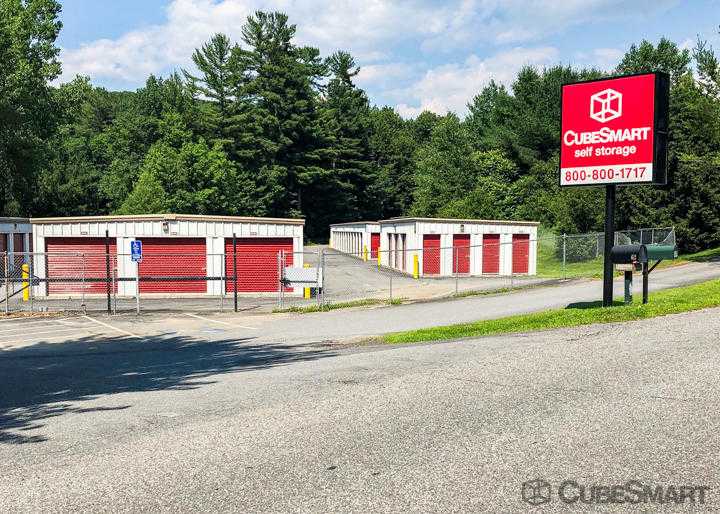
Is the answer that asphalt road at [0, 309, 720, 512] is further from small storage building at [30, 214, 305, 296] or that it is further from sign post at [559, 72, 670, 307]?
small storage building at [30, 214, 305, 296]

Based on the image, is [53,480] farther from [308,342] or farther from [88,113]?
[88,113]

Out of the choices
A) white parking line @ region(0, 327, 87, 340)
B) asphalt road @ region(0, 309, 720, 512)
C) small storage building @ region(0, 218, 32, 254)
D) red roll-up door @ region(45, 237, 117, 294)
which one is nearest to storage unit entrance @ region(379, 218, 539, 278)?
red roll-up door @ region(45, 237, 117, 294)

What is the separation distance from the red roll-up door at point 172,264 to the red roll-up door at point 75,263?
1.79m

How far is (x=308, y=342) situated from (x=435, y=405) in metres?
Result: 8.69

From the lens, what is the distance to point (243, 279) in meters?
31.3

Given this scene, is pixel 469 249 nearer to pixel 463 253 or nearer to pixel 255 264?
A: pixel 463 253

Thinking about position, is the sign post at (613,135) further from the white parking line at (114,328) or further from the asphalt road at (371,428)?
the white parking line at (114,328)

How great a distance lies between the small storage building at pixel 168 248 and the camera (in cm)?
3109

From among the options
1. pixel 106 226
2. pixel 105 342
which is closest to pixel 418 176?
pixel 106 226

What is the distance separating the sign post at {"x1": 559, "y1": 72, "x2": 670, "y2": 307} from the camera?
17812 mm

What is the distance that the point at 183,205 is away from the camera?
61.1 meters

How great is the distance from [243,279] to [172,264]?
331 cm

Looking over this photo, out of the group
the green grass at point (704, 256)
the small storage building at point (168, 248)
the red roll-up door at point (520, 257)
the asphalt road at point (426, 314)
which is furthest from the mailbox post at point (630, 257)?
the green grass at point (704, 256)

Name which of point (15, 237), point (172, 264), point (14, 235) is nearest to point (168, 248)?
point (172, 264)
